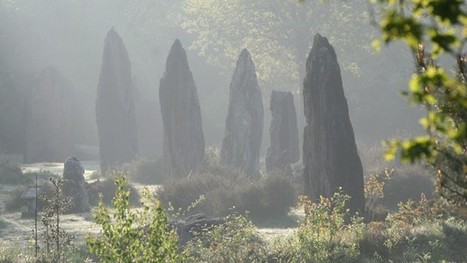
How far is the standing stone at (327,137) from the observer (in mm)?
19828

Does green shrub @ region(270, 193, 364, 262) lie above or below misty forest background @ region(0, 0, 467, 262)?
below

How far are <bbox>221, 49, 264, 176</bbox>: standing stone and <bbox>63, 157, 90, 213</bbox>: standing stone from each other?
7388 millimetres

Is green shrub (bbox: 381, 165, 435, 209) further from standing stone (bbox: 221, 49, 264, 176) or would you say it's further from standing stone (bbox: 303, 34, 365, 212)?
standing stone (bbox: 221, 49, 264, 176)

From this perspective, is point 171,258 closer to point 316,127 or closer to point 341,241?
point 341,241

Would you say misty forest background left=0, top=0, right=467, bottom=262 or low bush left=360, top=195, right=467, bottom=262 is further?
low bush left=360, top=195, right=467, bottom=262

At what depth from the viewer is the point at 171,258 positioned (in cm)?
906

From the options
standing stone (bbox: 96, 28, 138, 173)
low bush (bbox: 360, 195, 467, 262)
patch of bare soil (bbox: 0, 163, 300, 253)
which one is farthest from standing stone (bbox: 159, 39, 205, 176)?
low bush (bbox: 360, 195, 467, 262)

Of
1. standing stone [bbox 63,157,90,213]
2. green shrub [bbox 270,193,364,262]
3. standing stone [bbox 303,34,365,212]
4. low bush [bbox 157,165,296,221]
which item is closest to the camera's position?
green shrub [bbox 270,193,364,262]

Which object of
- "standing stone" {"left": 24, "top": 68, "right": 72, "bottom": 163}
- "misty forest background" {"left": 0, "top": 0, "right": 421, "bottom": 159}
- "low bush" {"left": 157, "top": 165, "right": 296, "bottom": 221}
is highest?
"misty forest background" {"left": 0, "top": 0, "right": 421, "bottom": 159}

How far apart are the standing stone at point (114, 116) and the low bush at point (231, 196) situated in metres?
12.5

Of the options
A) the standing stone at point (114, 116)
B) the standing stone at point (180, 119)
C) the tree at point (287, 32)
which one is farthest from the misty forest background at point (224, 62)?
the standing stone at point (180, 119)

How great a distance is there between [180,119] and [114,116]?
23.5 ft

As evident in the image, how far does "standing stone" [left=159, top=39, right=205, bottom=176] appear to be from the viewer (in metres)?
30.3

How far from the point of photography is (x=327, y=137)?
20484mm
